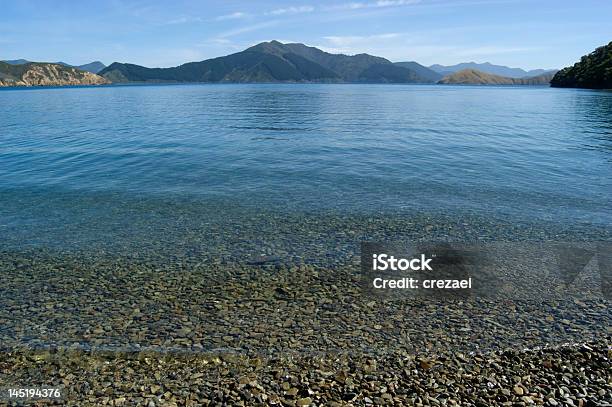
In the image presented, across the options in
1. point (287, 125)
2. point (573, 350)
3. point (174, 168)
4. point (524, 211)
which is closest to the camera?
point (573, 350)

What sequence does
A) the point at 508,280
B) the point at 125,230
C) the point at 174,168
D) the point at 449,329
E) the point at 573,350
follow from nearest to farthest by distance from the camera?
the point at 573,350, the point at 449,329, the point at 508,280, the point at 125,230, the point at 174,168

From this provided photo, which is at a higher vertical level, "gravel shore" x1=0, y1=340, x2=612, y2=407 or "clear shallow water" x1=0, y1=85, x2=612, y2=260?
"clear shallow water" x1=0, y1=85, x2=612, y2=260

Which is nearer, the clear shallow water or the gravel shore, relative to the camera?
the gravel shore

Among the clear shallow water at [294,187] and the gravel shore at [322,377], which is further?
the clear shallow water at [294,187]

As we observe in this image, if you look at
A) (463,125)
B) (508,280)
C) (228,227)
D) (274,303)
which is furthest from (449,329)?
(463,125)

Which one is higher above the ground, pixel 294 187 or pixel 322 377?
pixel 294 187

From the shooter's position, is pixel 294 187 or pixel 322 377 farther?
pixel 294 187

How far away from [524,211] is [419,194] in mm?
5933

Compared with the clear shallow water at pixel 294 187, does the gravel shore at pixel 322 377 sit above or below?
below

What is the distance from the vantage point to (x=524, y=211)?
71.8ft

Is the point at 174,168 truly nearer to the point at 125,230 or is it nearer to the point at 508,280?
the point at 125,230

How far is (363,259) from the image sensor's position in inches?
640

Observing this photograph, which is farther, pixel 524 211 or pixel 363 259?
pixel 524 211

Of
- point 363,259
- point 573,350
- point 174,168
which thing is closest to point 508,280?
point 573,350
